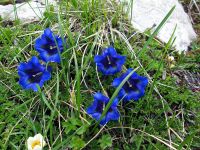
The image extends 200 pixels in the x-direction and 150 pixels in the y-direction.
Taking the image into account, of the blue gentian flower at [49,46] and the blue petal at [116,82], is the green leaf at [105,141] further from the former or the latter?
the blue gentian flower at [49,46]

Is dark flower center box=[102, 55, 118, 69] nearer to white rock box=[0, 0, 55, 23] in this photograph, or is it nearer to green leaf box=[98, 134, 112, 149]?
green leaf box=[98, 134, 112, 149]

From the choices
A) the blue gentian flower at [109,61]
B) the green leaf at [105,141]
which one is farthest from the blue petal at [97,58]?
the green leaf at [105,141]

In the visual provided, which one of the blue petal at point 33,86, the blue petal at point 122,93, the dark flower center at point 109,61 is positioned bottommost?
the blue petal at point 122,93

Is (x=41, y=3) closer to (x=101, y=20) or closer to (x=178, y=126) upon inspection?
(x=101, y=20)

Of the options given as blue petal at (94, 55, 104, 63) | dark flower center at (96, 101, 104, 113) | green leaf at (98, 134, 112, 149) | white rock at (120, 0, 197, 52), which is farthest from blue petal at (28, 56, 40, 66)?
white rock at (120, 0, 197, 52)

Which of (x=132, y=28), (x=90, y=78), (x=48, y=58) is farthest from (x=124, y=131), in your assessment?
(x=132, y=28)

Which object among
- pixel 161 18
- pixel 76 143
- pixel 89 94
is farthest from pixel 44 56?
pixel 161 18
